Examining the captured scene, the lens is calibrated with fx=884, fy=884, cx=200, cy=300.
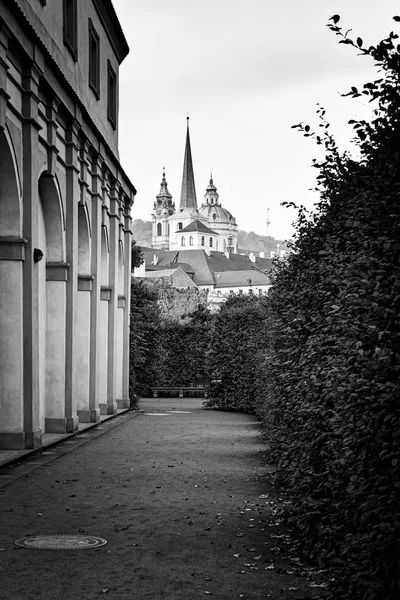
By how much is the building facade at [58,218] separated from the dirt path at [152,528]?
242cm

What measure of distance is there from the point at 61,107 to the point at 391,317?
47.2ft

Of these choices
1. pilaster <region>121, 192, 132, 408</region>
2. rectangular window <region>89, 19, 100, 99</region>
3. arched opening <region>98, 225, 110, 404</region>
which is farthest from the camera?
pilaster <region>121, 192, 132, 408</region>

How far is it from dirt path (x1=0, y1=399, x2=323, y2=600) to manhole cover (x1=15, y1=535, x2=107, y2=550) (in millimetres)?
113

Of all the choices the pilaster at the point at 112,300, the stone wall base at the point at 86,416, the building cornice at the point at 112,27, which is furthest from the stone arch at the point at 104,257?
the building cornice at the point at 112,27

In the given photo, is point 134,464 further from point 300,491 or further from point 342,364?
point 342,364

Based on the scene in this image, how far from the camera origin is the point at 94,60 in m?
24.5

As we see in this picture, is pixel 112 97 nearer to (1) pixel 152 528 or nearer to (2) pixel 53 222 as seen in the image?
(2) pixel 53 222

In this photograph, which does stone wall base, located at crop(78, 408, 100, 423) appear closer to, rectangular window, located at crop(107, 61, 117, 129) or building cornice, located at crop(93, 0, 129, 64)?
rectangular window, located at crop(107, 61, 117, 129)

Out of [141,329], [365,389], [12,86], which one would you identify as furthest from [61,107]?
[141,329]

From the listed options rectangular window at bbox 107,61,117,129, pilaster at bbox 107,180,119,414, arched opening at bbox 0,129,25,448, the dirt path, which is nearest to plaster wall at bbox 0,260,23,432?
arched opening at bbox 0,129,25,448

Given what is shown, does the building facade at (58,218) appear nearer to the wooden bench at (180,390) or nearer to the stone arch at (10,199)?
the stone arch at (10,199)

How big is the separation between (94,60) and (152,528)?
1840 centimetres

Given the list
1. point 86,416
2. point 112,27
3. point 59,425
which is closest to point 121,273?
point 112,27

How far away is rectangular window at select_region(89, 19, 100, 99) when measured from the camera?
23688 millimetres
